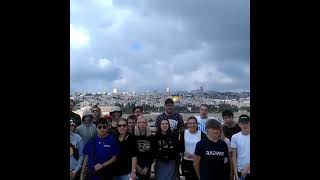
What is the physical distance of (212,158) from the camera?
6.05 m

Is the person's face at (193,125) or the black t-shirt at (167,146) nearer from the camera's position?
the black t-shirt at (167,146)

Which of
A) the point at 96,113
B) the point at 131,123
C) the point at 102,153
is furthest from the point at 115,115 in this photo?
the point at 102,153

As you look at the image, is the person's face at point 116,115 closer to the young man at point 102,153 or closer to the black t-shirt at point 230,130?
the young man at point 102,153

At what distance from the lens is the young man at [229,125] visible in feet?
23.4

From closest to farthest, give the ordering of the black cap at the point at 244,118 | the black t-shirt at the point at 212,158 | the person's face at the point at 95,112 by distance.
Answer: the black t-shirt at the point at 212,158 < the black cap at the point at 244,118 < the person's face at the point at 95,112

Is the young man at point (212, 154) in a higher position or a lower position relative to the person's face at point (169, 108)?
lower

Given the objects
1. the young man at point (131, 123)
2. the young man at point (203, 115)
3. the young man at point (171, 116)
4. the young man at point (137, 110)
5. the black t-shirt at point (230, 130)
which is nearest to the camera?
the young man at point (131, 123)

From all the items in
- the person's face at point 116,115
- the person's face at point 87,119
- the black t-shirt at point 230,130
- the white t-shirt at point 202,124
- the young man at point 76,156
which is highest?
the person's face at point 116,115

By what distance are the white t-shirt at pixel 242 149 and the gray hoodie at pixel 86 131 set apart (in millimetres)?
2083

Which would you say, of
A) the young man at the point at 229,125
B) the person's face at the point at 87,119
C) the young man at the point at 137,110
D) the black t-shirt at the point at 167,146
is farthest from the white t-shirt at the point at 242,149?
the person's face at the point at 87,119

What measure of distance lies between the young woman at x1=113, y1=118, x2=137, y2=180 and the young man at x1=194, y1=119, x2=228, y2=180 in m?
0.90

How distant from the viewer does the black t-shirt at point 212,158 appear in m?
6.06
